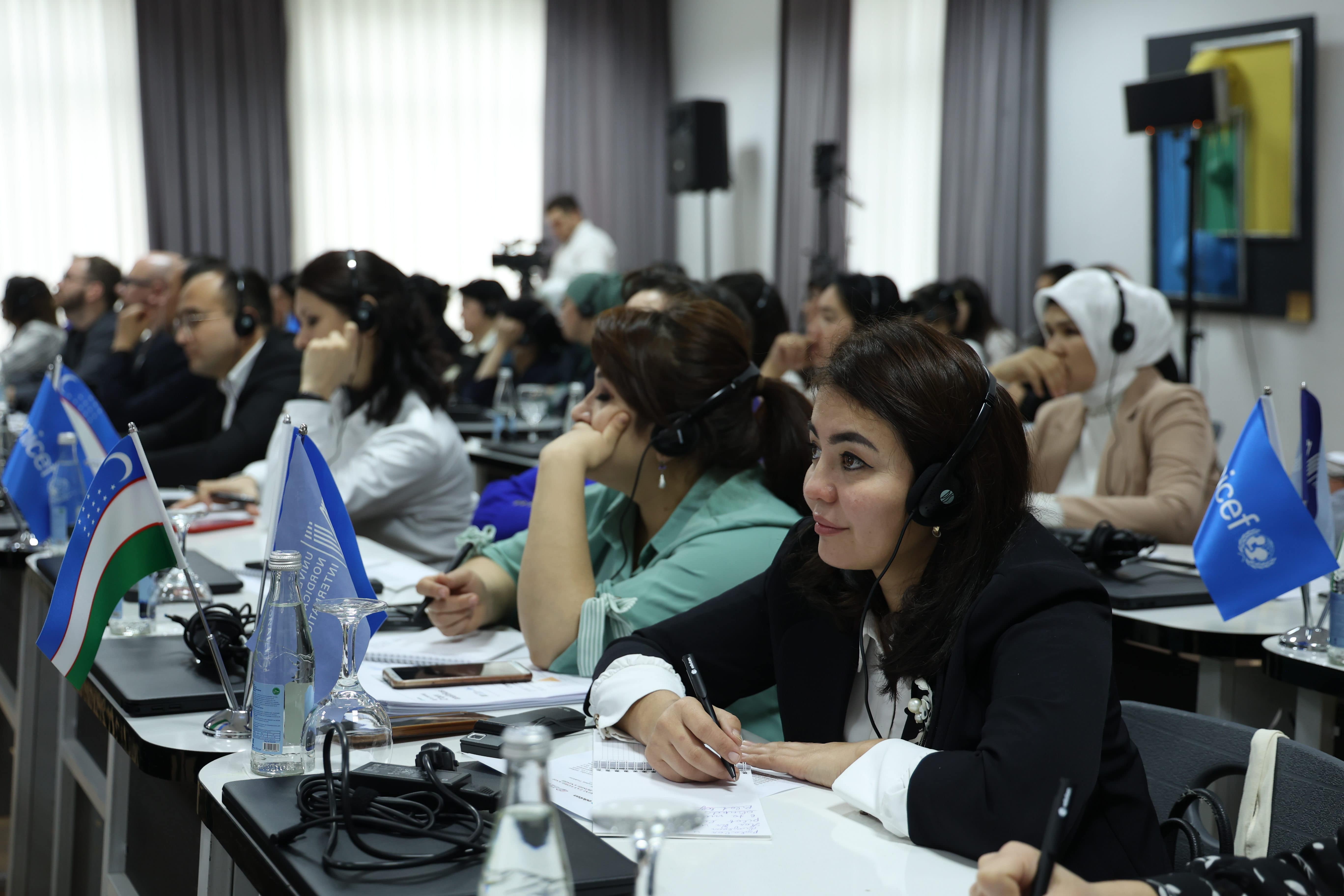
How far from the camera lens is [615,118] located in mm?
8969

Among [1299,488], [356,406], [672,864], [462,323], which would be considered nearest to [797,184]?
[462,323]

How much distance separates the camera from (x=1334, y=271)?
4.86m

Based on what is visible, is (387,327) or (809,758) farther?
(387,327)

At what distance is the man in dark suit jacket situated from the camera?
361cm

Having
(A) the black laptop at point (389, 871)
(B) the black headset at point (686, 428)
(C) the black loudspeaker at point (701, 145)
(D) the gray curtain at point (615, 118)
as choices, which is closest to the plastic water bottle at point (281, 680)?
(A) the black laptop at point (389, 871)

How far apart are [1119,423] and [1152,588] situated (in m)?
1.03

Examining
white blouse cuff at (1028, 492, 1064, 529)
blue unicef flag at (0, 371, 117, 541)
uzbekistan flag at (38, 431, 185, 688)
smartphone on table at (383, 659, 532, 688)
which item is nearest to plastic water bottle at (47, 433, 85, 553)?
blue unicef flag at (0, 371, 117, 541)

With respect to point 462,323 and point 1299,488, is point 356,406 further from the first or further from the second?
point 462,323

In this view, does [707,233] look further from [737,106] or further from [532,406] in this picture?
[532,406]

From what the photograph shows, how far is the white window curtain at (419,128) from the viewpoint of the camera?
8.30m

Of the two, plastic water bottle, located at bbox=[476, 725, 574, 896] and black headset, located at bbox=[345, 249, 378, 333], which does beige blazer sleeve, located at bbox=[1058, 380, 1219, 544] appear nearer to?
black headset, located at bbox=[345, 249, 378, 333]

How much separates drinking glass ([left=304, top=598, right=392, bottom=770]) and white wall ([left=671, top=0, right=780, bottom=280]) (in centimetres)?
691

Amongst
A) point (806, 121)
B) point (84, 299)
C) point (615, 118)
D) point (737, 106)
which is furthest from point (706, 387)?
point (615, 118)

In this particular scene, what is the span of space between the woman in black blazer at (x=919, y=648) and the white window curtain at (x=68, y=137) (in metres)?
7.27
